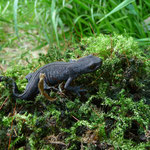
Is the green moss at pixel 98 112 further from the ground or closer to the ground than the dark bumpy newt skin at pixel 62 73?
closer to the ground

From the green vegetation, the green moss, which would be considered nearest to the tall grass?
the green vegetation

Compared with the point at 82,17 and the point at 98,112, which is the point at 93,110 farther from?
the point at 82,17

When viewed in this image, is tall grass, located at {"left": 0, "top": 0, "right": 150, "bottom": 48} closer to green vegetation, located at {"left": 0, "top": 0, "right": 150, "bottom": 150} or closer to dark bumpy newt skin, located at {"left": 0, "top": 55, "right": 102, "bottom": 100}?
green vegetation, located at {"left": 0, "top": 0, "right": 150, "bottom": 150}

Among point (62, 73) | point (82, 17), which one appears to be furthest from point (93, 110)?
point (82, 17)

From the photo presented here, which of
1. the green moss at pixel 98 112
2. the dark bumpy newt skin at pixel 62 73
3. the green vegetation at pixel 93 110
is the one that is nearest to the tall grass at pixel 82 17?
the green vegetation at pixel 93 110

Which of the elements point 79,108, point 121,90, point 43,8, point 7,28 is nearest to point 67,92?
point 79,108

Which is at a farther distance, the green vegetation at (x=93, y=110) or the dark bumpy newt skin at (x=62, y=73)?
the dark bumpy newt skin at (x=62, y=73)

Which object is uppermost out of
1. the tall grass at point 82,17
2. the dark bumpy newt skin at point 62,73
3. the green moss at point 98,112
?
the tall grass at point 82,17

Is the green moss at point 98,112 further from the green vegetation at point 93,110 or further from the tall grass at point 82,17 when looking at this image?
the tall grass at point 82,17
